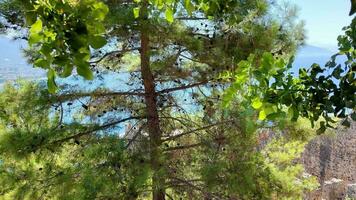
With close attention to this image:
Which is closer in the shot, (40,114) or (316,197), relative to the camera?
(40,114)

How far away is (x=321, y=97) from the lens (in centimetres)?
94

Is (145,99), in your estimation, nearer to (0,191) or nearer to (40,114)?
(40,114)

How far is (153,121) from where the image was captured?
4410 millimetres

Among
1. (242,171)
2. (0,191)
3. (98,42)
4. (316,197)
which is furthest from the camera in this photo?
(316,197)

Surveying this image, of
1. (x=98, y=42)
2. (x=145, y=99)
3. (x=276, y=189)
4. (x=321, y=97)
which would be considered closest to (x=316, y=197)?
(x=276, y=189)

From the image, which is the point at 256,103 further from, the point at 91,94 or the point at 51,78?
the point at 91,94

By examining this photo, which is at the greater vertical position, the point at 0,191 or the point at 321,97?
the point at 0,191

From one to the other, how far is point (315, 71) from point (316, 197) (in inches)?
246

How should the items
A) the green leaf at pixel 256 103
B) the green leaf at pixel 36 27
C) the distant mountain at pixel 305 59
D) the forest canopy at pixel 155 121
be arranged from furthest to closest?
the forest canopy at pixel 155 121, the distant mountain at pixel 305 59, the green leaf at pixel 256 103, the green leaf at pixel 36 27

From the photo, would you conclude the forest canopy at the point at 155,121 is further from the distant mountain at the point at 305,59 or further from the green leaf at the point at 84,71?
the green leaf at the point at 84,71

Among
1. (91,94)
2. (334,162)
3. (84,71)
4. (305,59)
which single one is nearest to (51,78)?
(84,71)

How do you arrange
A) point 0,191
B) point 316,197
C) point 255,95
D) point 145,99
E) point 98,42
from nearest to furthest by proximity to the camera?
1. point 98,42
2. point 255,95
3. point 0,191
4. point 145,99
5. point 316,197

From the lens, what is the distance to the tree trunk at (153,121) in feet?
12.2

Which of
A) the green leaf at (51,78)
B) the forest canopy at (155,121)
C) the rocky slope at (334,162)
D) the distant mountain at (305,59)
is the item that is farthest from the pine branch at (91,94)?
the rocky slope at (334,162)
